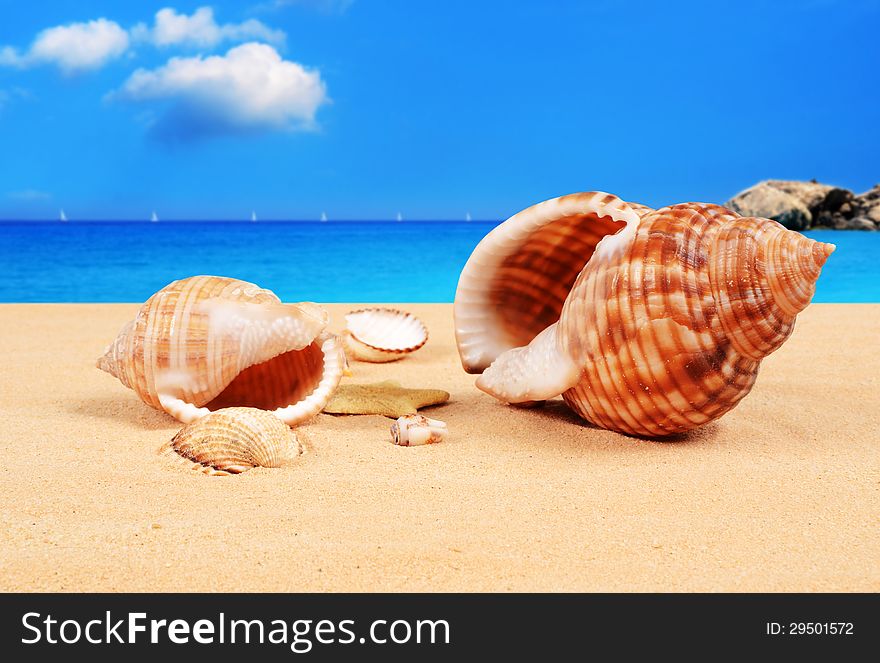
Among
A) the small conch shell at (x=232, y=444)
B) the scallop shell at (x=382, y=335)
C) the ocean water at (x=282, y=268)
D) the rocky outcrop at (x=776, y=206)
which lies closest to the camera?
the small conch shell at (x=232, y=444)

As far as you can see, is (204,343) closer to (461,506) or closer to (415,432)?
(415,432)

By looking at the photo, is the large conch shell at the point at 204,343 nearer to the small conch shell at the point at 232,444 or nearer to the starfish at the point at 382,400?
the starfish at the point at 382,400

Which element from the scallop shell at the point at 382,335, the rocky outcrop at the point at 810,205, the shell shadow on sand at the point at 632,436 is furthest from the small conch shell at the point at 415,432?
the rocky outcrop at the point at 810,205

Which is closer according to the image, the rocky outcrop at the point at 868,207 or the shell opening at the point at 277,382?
the shell opening at the point at 277,382

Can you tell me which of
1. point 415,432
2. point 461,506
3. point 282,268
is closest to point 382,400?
point 415,432

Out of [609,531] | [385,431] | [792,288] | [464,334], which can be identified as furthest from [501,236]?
[609,531]

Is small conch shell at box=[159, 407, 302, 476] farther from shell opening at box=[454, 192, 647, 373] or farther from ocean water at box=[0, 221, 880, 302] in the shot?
ocean water at box=[0, 221, 880, 302]
